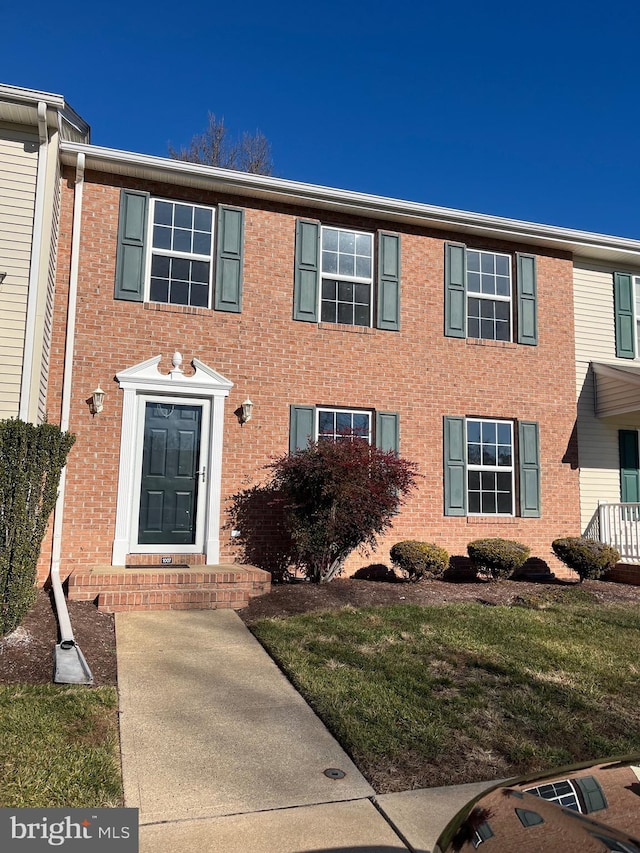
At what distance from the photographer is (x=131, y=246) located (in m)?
8.53

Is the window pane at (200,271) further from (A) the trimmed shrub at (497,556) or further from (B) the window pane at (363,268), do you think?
(A) the trimmed shrub at (497,556)

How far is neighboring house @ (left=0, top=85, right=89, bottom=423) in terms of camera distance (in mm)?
6996

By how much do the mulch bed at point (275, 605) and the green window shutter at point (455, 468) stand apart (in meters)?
1.22

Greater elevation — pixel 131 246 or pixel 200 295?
pixel 131 246

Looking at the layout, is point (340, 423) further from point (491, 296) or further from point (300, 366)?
point (491, 296)

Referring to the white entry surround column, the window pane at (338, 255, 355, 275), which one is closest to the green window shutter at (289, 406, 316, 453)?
the white entry surround column

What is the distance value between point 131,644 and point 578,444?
319 inches

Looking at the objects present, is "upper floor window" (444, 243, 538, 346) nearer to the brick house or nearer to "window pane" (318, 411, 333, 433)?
the brick house

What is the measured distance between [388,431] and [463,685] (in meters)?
5.12

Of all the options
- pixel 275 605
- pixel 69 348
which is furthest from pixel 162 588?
pixel 69 348

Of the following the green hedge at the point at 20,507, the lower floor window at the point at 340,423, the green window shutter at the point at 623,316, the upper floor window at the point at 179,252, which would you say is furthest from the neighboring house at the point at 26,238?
the green window shutter at the point at 623,316

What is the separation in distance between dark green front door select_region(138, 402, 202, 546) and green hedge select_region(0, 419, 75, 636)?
2.88 m

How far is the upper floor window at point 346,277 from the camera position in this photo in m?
9.56

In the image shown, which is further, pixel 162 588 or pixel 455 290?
pixel 455 290
